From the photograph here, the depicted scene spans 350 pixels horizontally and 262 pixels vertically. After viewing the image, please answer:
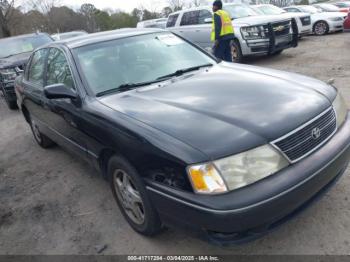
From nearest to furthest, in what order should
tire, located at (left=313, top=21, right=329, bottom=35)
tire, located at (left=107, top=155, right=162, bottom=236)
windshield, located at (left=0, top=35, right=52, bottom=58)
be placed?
tire, located at (left=107, top=155, right=162, bottom=236), windshield, located at (left=0, top=35, right=52, bottom=58), tire, located at (left=313, top=21, right=329, bottom=35)

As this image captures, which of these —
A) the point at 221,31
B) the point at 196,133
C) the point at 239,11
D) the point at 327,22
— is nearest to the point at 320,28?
the point at 327,22

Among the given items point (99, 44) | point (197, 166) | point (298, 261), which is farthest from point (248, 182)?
point (99, 44)

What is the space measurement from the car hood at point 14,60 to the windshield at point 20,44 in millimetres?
395

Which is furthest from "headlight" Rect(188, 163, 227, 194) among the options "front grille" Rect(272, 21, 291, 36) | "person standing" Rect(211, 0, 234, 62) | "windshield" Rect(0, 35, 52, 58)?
"windshield" Rect(0, 35, 52, 58)

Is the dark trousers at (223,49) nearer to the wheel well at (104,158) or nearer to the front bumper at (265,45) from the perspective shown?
the front bumper at (265,45)

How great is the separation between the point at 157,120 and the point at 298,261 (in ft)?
4.63

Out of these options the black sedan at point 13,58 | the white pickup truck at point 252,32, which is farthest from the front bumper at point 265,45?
the black sedan at point 13,58

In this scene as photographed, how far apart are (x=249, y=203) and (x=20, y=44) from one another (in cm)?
931

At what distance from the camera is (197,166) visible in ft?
7.02

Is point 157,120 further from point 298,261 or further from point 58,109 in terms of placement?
point 58,109

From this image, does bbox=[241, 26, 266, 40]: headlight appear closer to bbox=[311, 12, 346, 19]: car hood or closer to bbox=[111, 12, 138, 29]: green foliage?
bbox=[311, 12, 346, 19]: car hood

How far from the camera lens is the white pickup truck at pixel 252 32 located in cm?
952

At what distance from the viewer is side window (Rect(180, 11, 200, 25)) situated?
1126 cm

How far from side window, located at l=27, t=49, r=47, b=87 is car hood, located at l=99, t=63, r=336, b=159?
1779 millimetres
